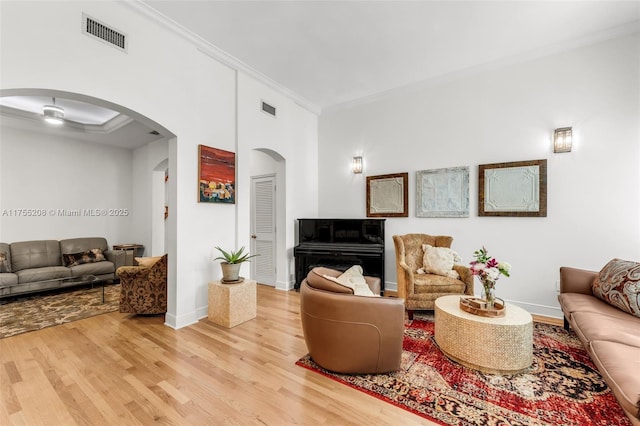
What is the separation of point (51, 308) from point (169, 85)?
363cm

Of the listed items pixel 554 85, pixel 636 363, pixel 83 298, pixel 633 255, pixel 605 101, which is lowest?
pixel 83 298

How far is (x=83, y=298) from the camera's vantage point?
167 inches

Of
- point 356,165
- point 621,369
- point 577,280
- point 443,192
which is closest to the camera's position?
point 621,369

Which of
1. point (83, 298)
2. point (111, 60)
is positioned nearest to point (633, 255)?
point (111, 60)

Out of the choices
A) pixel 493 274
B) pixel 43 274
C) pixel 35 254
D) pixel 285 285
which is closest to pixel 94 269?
pixel 43 274

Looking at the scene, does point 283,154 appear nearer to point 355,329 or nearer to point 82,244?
point 355,329

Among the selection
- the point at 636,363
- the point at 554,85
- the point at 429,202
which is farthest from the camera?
the point at 429,202

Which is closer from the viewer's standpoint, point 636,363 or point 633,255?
point 636,363

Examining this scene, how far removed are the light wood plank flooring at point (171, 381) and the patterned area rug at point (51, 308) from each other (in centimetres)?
32

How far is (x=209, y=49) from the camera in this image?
3406mm

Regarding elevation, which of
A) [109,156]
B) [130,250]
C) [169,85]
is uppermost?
[169,85]

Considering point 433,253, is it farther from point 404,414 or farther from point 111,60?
point 111,60

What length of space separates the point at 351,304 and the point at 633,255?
3490mm

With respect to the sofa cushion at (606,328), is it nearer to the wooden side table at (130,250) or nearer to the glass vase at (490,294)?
the glass vase at (490,294)
